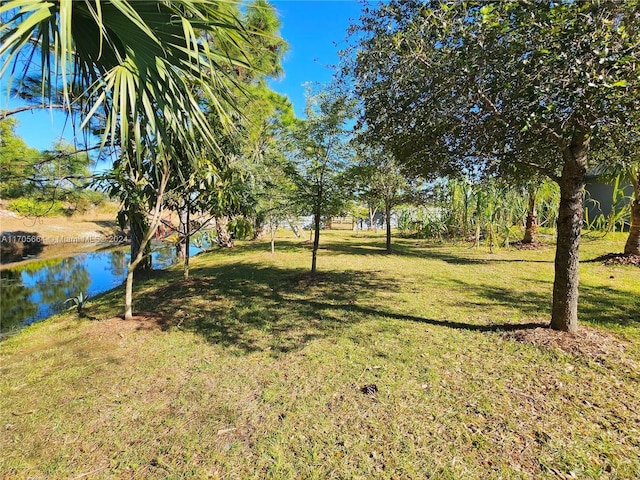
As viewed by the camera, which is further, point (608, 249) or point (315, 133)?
point (608, 249)

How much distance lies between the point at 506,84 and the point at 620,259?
703 centimetres

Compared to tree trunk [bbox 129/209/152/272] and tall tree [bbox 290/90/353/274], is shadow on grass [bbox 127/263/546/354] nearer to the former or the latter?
tree trunk [bbox 129/209/152/272]

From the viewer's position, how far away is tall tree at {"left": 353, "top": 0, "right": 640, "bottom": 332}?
7.13ft

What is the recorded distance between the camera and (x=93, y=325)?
4355mm

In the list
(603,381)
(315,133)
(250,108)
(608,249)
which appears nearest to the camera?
(603,381)

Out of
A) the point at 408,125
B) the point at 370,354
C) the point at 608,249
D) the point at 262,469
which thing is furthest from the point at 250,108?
the point at 608,249

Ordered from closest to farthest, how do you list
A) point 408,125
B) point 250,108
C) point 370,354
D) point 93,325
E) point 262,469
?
point 262,469, point 370,354, point 408,125, point 93,325, point 250,108

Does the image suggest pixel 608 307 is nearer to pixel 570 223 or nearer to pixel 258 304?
pixel 570 223

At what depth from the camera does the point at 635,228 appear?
686 centimetres

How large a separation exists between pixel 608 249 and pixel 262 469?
35.6 ft

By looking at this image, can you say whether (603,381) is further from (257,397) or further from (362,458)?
(257,397)

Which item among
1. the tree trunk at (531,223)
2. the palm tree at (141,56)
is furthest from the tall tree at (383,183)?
the palm tree at (141,56)

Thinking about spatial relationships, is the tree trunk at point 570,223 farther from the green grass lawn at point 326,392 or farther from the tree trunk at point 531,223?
the tree trunk at point 531,223

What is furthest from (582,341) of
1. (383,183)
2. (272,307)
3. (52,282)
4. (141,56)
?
(52,282)
